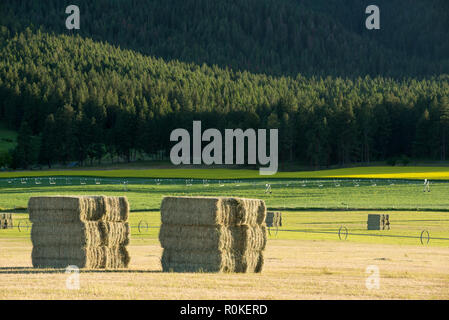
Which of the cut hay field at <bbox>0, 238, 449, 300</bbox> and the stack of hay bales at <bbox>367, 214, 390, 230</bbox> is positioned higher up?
the stack of hay bales at <bbox>367, 214, 390, 230</bbox>

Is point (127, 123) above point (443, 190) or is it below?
above

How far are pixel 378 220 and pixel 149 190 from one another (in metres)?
42.3

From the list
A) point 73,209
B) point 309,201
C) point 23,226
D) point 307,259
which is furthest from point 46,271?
point 309,201

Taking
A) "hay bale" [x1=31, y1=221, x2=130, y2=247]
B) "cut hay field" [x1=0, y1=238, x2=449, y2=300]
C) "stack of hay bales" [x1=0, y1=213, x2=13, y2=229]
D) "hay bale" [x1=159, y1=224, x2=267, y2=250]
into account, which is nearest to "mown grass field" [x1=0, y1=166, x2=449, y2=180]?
"stack of hay bales" [x1=0, y1=213, x2=13, y2=229]

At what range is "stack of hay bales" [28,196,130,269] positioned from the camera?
79.3 feet

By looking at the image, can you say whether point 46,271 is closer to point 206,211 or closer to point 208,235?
point 208,235

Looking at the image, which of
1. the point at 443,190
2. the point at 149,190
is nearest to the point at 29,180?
the point at 149,190

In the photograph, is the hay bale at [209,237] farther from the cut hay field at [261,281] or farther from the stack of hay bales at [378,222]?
the stack of hay bales at [378,222]

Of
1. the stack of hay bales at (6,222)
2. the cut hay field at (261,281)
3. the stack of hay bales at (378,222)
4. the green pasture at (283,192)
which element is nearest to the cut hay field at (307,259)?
the cut hay field at (261,281)

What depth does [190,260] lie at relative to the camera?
22.9m

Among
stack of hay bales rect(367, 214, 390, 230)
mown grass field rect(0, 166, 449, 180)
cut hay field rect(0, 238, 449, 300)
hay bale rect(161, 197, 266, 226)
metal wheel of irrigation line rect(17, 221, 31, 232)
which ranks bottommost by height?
cut hay field rect(0, 238, 449, 300)

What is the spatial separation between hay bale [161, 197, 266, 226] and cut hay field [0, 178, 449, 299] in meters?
1.59

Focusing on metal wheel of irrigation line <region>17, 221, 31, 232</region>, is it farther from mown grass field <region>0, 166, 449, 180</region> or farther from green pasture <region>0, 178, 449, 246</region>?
mown grass field <region>0, 166, 449, 180</region>

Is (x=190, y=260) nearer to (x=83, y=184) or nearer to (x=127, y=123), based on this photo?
(x=83, y=184)
